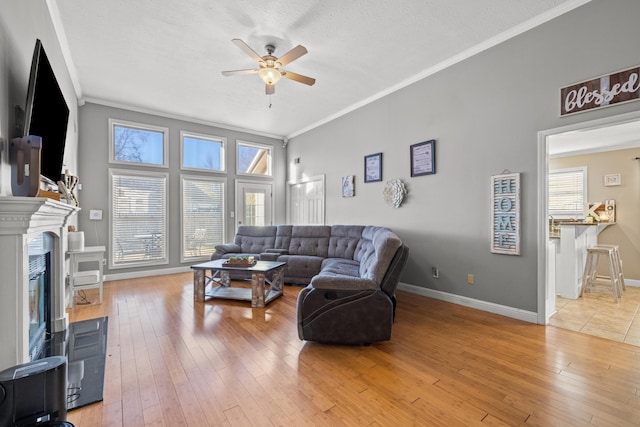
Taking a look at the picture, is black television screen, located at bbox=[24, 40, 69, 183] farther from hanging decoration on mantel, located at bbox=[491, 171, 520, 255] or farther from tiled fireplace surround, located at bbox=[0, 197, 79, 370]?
hanging decoration on mantel, located at bbox=[491, 171, 520, 255]

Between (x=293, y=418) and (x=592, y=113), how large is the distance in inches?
140

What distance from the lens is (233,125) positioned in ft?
20.8

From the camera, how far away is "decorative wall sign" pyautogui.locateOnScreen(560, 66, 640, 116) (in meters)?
2.41

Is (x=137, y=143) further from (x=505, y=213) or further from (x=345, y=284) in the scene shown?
(x=505, y=213)

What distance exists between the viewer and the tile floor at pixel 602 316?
9.01 ft

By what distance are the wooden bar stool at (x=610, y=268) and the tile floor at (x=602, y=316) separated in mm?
129

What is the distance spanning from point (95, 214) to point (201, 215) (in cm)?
177

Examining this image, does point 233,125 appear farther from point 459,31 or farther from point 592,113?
point 592,113

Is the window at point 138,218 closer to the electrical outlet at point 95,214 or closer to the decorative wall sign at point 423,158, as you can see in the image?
the electrical outlet at point 95,214

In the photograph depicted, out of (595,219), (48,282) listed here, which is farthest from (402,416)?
(595,219)

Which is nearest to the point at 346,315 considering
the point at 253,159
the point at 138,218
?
the point at 138,218

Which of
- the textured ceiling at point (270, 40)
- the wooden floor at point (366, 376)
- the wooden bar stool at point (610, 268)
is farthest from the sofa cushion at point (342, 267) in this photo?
the wooden bar stool at point (610, 268)

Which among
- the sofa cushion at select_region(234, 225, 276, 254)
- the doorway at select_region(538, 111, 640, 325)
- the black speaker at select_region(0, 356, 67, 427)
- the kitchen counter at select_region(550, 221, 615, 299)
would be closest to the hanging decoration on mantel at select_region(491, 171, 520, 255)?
the doorway at select_region(538, 111, 640, 325)

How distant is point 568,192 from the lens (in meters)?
5.68
